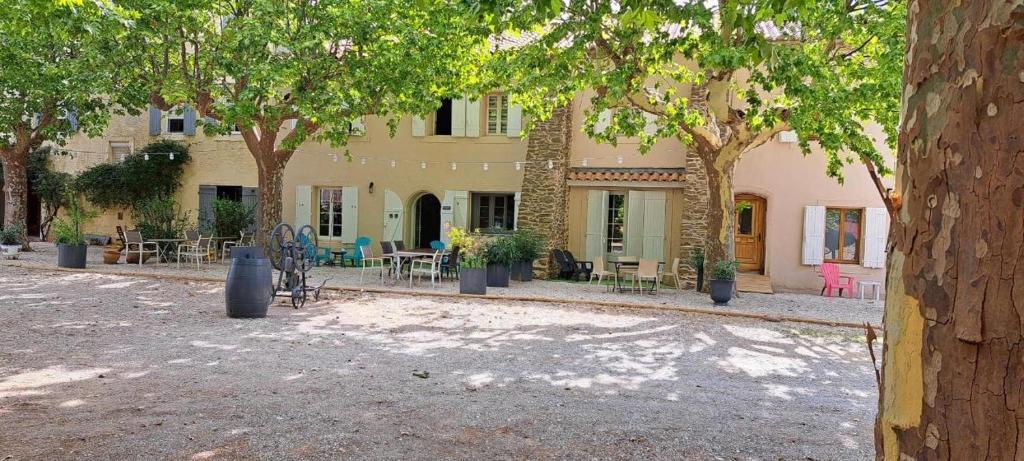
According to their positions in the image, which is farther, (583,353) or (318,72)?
(318,72)

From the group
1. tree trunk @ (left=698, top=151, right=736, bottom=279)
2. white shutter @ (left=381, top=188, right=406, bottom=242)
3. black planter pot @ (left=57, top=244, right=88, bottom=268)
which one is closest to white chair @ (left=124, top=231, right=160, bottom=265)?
black planter pot @ (left=57, top=244, right=88, bottom=268)

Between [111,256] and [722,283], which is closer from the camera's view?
[722,283]

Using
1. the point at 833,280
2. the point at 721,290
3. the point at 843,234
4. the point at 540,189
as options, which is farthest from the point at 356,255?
the point at 843,234

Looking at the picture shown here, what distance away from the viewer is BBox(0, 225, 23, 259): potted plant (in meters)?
15.4

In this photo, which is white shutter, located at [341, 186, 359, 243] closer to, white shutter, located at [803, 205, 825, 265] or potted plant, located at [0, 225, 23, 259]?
potted plant, located at [0, 225, 23, 259]

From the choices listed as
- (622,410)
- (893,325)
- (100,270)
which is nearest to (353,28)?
(100,270)

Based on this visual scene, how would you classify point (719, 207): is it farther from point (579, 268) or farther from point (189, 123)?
point (189, 123)

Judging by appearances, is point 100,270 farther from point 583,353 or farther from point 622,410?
point 622,410

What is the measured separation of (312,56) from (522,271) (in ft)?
18.4

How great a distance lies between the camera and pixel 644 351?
23.6 ft

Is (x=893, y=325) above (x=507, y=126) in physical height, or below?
below

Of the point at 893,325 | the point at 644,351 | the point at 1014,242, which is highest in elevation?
the point at 1014,242

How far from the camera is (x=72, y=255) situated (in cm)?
1350

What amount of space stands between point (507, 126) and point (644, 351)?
9825mm
